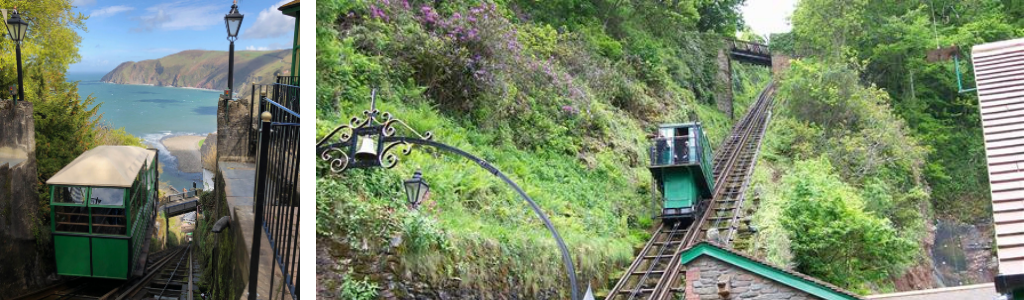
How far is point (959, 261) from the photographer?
490 centimetres

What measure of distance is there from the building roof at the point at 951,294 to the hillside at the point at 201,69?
4.98m

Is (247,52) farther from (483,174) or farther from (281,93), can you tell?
(483,174)

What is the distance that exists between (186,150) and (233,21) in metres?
1.72

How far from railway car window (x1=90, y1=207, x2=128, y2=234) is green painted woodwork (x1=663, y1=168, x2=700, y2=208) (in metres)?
4.54

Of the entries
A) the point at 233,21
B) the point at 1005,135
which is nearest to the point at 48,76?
the point at 233,21

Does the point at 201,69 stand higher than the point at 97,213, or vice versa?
the point at 201,69

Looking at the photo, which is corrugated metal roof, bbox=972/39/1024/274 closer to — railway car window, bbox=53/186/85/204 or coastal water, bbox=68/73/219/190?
coastal water, bbox=68/73/219/190

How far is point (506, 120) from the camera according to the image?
639 cm

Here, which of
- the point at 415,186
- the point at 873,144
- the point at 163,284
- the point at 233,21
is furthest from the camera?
the point at 163,284

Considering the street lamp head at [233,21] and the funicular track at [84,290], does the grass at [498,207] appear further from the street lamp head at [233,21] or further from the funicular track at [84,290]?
the funicular track at [84,290]

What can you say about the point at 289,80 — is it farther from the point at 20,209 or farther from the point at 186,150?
the point at 20,209

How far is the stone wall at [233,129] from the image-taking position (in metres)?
7.25

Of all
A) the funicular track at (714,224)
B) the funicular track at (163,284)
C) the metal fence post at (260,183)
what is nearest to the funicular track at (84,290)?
the funicular track at (163,284)

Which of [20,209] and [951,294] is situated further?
[20,209]
